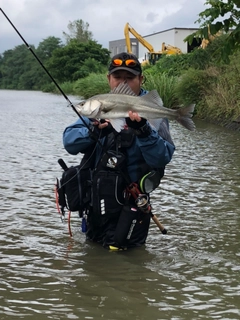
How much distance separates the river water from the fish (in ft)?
4.30

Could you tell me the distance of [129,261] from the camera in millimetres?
4770

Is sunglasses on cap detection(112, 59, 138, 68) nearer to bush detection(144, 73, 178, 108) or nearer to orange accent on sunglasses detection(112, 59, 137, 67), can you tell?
orange accent on sunglasses detection(112, 59, 137, 67)

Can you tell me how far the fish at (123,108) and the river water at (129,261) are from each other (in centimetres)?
131

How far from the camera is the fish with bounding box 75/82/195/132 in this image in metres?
4.10

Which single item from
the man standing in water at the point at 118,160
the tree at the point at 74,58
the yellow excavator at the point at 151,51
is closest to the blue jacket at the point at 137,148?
the man standing in water at the point at 118,160

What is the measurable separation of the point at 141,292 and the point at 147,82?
71.4 ft

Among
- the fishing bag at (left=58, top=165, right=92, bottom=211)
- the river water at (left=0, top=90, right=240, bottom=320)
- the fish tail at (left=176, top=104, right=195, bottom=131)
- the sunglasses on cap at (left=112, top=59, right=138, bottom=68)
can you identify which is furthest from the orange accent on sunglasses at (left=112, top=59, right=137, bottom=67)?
the river water at (left=0, top=90, right=240, bottom=320)

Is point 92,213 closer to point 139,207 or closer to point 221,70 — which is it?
point 139,207

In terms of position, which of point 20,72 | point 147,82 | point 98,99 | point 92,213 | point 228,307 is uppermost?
point 20,72

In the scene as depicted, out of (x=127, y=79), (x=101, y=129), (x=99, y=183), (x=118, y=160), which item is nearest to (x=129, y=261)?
(x=99, y=183)

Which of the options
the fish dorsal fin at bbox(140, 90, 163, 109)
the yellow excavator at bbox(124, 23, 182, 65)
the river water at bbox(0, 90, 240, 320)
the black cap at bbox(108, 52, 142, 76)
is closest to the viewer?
the river water at bbox(0, 90, 240, 320)

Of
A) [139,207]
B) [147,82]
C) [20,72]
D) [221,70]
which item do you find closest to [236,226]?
[139,207]

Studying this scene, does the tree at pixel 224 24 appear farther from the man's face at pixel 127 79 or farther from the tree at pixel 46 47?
the tree at pixel 46 47

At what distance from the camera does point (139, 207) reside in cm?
465
